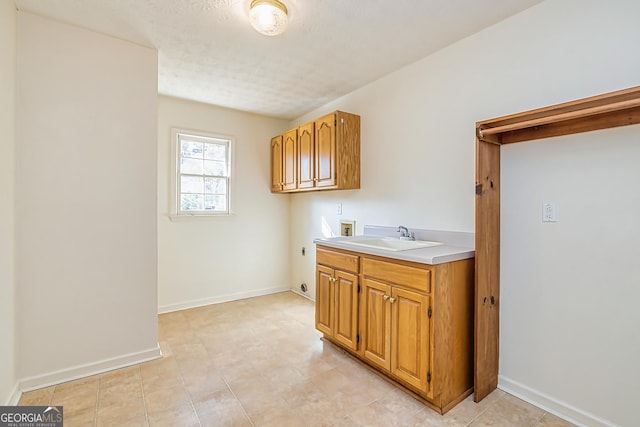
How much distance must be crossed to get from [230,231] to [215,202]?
1.41 ft

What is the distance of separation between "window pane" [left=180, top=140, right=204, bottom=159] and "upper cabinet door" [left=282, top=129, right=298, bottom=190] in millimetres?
1047

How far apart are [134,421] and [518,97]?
3.09 m

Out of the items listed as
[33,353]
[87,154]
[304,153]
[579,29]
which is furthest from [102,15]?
[579,29]

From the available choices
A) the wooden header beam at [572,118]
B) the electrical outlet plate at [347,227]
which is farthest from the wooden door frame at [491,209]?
the electrical outlet plate at [347,227]

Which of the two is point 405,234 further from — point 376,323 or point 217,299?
point 217,299

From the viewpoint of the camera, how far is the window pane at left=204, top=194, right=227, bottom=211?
3.82 meters

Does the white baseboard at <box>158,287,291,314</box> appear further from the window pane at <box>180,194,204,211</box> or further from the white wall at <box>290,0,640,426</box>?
the white wall at <box>290,0,640,426</box>

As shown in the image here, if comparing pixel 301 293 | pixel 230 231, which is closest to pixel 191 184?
pixel 230 231

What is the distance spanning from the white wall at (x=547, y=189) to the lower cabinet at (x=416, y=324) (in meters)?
0.37

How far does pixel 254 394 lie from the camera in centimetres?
198

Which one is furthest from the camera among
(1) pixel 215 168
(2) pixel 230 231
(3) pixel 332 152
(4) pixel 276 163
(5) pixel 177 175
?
(4) pixel 276 163

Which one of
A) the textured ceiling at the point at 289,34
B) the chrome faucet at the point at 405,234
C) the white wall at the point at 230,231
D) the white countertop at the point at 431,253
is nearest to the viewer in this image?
the white countertop at the point at 431,253

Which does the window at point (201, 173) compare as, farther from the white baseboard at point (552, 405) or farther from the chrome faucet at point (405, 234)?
the white baseboard at point (552, 405)

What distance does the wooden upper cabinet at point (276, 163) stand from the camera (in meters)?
4.03
